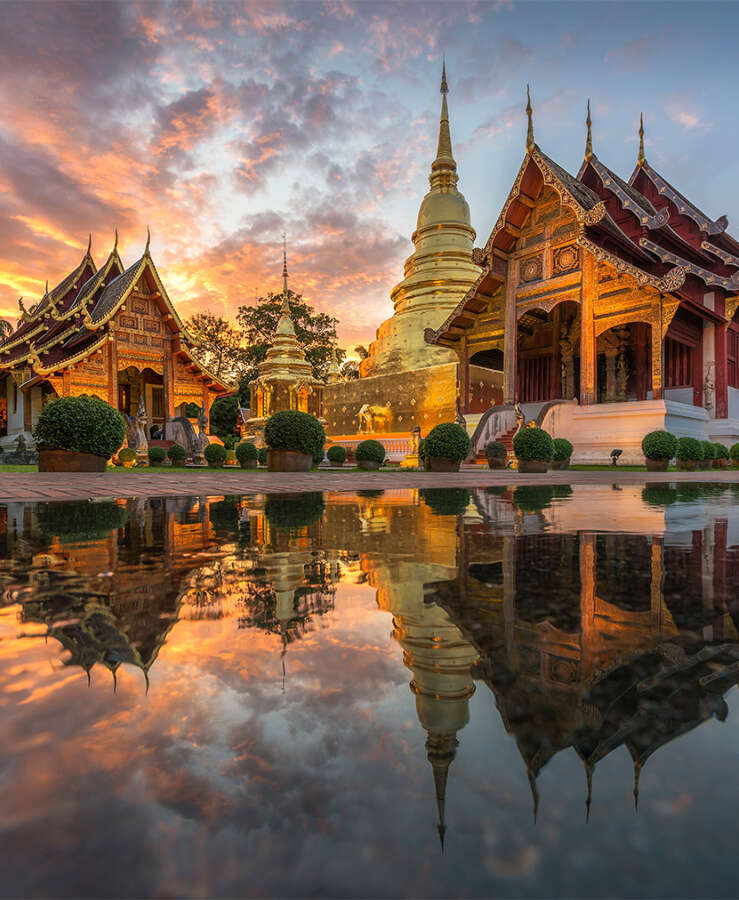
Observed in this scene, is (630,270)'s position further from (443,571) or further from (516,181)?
(443,571)

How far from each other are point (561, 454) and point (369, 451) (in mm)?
4910

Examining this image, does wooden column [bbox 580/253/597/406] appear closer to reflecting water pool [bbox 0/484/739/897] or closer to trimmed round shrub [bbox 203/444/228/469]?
trimmed round shrub [bbox 203/444/228/469]

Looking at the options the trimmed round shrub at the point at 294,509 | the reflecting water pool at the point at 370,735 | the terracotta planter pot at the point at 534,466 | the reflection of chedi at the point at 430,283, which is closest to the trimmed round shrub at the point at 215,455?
the reflection of chedi at the point at 430,283

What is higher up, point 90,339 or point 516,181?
point 516,181

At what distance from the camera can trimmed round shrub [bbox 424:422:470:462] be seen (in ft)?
38.9

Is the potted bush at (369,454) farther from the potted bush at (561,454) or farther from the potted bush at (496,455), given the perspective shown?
the potted bush at (561,454)

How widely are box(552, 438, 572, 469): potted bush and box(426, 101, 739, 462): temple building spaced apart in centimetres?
188

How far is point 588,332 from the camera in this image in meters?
16.4

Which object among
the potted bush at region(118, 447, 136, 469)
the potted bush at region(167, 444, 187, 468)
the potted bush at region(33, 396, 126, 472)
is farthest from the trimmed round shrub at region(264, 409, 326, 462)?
the potted bush at region(167, 444, 187, 468)

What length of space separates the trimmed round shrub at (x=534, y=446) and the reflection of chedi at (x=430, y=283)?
34.6 feet

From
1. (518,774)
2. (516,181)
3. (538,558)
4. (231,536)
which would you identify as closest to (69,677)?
(518,774)

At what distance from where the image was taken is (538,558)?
2.22 metres

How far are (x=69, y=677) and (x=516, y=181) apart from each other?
762 inches

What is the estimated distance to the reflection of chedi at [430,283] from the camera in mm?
23000
